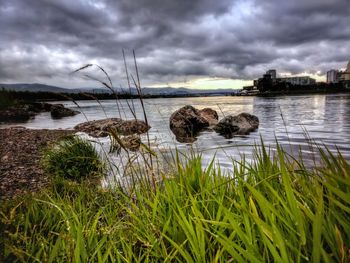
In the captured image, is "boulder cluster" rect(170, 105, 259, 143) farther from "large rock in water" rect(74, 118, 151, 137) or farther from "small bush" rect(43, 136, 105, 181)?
"small bush" rect(43, 136, 105, 181)

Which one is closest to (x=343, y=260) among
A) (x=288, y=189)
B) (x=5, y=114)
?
(x=288, y=189)

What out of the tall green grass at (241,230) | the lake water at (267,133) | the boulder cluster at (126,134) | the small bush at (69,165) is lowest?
the lake water at (267,133)

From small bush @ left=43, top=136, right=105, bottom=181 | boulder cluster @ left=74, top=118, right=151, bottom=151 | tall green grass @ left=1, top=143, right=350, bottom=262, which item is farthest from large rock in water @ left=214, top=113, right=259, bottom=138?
tall green grass @ left=1, top=143, right=350, bottom=262

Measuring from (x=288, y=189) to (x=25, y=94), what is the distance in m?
81.0

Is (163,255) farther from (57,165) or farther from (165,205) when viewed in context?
(57,165)

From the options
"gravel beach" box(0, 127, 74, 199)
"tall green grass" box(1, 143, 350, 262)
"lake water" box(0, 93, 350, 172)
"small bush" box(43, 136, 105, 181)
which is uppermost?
"tall green grass" box(1, 143, 350, 262)

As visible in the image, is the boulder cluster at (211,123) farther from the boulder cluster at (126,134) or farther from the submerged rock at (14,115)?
the submerged rock at (14,115)

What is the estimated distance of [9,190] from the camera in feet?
23.3

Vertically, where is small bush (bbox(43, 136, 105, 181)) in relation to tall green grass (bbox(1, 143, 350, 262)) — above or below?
below

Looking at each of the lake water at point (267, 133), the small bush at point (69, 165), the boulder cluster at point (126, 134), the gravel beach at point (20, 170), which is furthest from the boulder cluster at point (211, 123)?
the boulder cluster at point (126, 134)

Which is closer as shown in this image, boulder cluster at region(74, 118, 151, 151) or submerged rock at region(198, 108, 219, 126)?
boulder cluster at region(74, 118, 151, 151)

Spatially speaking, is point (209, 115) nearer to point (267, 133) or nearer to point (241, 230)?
point (267, 133)

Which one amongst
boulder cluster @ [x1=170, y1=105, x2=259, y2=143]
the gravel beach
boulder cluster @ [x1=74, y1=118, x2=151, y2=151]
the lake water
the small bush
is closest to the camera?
boulder cluster @ [x1=74, y1=118, x2=151, y2=151]

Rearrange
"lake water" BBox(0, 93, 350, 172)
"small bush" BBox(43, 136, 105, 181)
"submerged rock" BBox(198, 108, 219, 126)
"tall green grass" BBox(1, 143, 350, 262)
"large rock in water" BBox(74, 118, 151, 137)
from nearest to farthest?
"tall green grass" BBox(1, 143, 350, 262) → "large rock in water" BBox(74, 118, 151, 137) → "small bush" BBox(43, 136, 105, 181) → "lake water" BBox(0, 93, 350, 172) → "submerged rock" BBox(198, 108, 219, 126)
